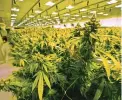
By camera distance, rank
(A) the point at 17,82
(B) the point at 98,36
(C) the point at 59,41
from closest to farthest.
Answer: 1. (B) the point at 98,36
2. (A) the point at 17,82
3. (C) the point at 59,41

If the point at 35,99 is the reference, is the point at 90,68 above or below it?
above

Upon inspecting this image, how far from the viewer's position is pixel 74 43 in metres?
0.99

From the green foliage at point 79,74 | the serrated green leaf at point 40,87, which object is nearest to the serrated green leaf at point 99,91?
the green foliage at point 79,74

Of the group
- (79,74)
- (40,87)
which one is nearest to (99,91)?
(79,74)

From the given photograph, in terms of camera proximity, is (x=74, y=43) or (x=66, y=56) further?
(x=66, y=56)

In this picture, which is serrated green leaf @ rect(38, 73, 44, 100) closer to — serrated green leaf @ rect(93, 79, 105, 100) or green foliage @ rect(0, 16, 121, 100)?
green foliage @ rect(0, 16, 121, 100)

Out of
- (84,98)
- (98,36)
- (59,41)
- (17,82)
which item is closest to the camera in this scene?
(98,36)

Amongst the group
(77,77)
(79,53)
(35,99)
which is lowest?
(35,99)

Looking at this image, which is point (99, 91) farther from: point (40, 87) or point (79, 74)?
point (40, 87)

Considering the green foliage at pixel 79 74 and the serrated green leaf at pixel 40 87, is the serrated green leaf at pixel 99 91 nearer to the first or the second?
the green foliage at pixel 79 74

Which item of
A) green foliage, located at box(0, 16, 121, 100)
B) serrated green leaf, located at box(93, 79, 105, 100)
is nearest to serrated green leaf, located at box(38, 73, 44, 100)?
green foliage, located at box(0, 16, 121, 100)

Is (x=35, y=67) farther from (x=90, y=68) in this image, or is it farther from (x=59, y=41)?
(x=59, y=41)

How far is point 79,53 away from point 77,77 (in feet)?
0.36

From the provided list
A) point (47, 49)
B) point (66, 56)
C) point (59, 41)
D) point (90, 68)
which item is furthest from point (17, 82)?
point (59, 41)
